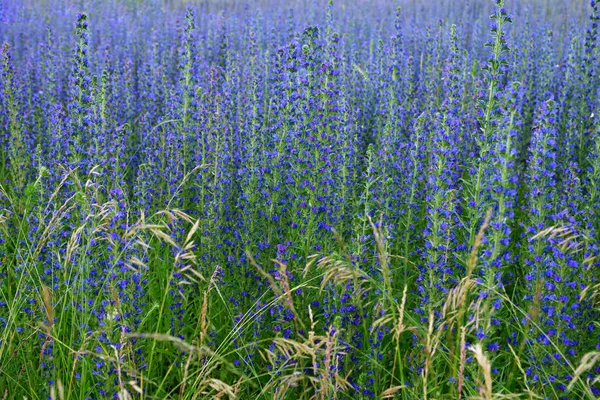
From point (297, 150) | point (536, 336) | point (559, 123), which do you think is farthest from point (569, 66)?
point (536, 336)

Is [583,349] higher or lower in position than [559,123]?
lower

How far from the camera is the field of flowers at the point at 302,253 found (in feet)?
8.97

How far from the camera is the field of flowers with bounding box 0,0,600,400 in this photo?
2.73 meters

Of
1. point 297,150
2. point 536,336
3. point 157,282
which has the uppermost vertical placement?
point 297,150

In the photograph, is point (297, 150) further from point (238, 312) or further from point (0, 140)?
point (0, 140)

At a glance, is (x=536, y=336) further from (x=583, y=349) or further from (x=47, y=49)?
(x=47, y=49)

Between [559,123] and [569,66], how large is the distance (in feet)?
2.38

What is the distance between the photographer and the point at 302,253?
3680mm

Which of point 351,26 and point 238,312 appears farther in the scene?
point 351,26

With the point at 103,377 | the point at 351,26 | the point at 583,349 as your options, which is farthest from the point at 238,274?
the point at 351,26

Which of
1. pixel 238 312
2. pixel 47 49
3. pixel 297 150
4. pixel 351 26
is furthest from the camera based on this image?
pixel 351 26

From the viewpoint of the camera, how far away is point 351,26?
1016 centimetres

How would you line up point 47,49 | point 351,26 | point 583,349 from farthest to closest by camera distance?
point 351,26 → point 47,49 → point 583,349

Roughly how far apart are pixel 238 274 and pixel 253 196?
18.4 inches
